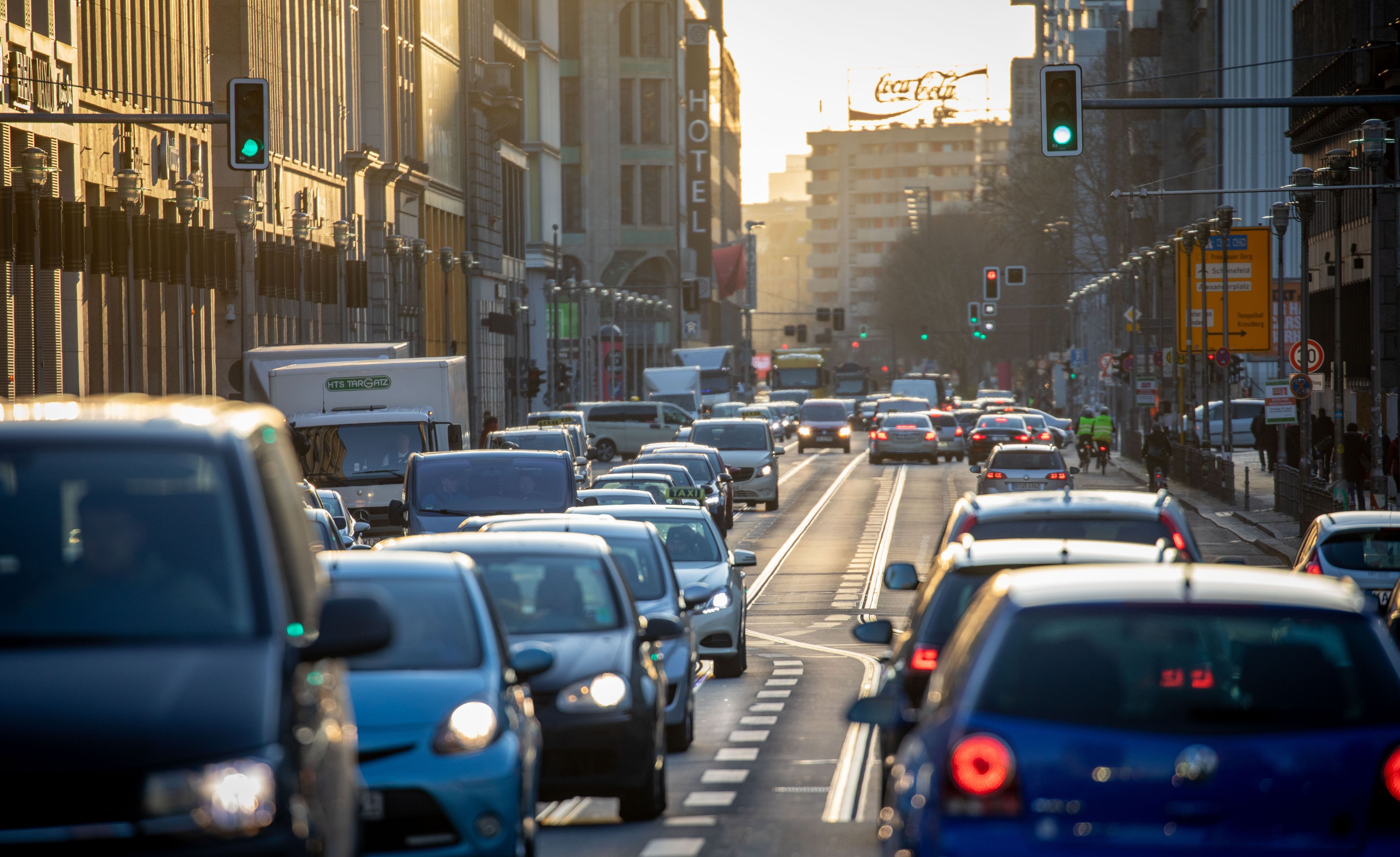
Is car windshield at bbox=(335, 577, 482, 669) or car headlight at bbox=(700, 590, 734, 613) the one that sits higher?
car windshield at bbox=(335, 577, 482, 669)

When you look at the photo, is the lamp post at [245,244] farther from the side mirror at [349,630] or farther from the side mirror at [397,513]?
the side mirror at [349,630]

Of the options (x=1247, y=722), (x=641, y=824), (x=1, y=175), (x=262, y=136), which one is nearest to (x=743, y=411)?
(x=1, y=175)

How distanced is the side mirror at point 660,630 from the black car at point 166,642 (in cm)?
540

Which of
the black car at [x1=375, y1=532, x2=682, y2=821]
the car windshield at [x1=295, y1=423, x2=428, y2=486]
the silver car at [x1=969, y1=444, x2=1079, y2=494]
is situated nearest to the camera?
the black car at [x1=375, y1=532, x2=682, y2=821]

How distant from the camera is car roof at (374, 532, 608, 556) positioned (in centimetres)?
1223

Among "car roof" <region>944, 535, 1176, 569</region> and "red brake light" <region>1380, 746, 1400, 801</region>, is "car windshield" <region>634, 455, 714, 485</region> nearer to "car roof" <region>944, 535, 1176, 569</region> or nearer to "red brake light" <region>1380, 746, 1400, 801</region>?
"car roof" <region>944, 535, 1176, 569</region>

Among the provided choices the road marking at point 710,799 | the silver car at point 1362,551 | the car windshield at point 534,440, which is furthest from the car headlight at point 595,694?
the car windshield at point 534,440

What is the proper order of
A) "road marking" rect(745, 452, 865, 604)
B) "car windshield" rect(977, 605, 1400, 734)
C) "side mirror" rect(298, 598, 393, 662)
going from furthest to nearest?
1. "road marking" rect(745, 452, 865, 604)
2. "car windshield" rect(977, 605, 1400, 734)
3. "side mirror" rect(298, 598, 393, 662)

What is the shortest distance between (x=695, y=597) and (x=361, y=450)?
1786 centimetres

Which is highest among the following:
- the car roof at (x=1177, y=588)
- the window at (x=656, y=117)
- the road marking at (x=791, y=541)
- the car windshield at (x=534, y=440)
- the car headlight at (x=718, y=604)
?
the window at (x=656, y=117)

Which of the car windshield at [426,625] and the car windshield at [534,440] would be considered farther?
the car windshield at [534,440]

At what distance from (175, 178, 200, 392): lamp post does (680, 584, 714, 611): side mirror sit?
1032 inches

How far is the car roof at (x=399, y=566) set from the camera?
995 cm

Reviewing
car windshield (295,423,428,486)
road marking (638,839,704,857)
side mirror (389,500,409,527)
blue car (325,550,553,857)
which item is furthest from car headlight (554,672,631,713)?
car windshield (295,423,428,486)
